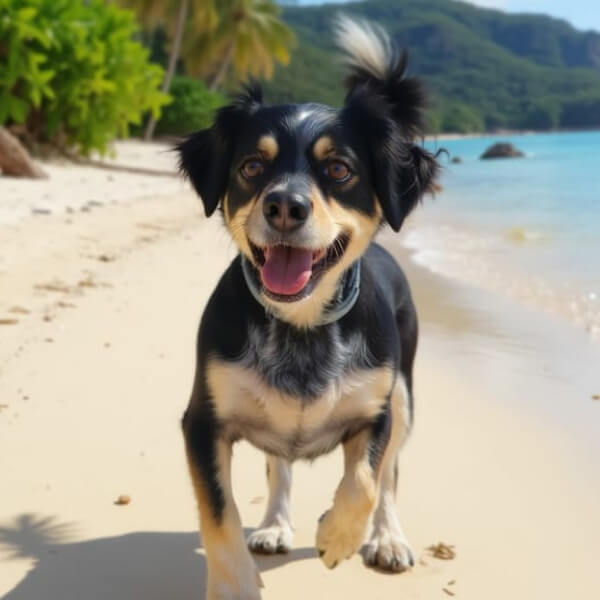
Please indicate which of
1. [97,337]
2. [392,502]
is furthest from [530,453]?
[97,337]

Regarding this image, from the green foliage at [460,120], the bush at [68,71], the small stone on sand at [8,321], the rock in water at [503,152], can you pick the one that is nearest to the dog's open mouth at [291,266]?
the small stone on sand at [8,321]

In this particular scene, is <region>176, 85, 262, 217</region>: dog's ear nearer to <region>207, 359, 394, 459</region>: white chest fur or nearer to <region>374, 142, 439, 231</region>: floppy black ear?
<region>374, 142, 439, 231</region>: floppy black ear

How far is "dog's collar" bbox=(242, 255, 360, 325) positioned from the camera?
10.0ft

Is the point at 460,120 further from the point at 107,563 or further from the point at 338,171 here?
the point at 107,563

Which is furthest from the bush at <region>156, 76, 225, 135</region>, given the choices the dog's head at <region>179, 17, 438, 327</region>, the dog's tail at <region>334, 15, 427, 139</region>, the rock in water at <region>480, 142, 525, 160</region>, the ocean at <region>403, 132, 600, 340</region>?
the dog's head at <region>179, 17, 438, 327</region>

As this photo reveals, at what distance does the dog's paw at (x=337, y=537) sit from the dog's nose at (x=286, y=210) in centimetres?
97

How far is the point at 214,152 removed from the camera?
3406 millimetres

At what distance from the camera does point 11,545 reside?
10.5ft

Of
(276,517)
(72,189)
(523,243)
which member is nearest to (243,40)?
(72,189)

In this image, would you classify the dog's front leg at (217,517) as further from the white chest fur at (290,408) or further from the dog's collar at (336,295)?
the dog's collar at (336,295)

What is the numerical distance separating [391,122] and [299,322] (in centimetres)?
87

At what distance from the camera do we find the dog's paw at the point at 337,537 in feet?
9.54

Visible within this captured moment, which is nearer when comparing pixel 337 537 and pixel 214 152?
pixel 337 537

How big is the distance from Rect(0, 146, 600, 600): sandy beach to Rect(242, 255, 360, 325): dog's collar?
1.86 ft
